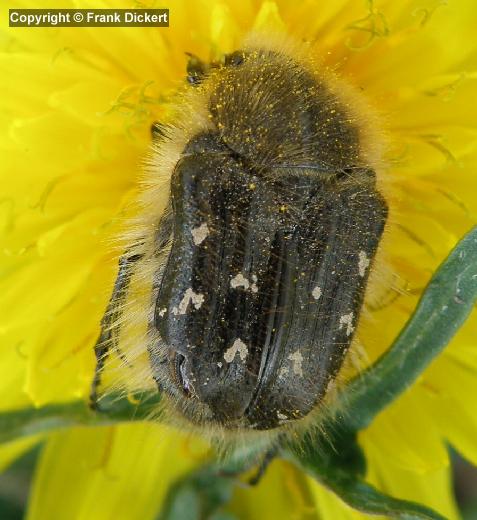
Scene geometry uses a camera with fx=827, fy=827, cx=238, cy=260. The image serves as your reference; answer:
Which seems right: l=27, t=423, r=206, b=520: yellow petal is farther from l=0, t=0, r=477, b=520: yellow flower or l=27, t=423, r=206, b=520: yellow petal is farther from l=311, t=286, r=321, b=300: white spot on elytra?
l=311, t=286, r=321, b=300: white spot on elytra

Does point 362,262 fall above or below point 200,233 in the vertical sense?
above

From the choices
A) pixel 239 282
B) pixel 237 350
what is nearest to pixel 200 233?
pixel 239 282

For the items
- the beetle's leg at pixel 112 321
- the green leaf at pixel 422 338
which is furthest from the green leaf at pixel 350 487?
the beetle's leg at pixel 112 321

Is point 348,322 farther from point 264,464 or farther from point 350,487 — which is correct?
point 264,464

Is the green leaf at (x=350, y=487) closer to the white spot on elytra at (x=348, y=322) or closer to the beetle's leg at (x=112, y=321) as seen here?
the white spot on elytra at (x=348, y=322)

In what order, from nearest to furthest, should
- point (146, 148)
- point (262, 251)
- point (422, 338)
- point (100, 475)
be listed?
point (262, 251)
point (422, 338)
point (146, 148)
point (100, 475)

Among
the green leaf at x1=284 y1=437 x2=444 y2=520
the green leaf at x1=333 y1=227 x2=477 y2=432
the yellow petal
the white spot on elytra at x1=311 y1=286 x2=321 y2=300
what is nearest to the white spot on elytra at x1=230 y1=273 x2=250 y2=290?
the white spot on elytra at x1=311 y1=286 x2=321 y2=300
